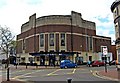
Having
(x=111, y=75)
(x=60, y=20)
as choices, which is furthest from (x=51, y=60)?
(x=111, y=75)

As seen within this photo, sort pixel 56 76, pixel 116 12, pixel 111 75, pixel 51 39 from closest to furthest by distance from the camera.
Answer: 1. pixel 111 75
2. pixel 56 76
3. pixel 116 12
4. pixel 51 39

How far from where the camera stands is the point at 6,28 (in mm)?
23953

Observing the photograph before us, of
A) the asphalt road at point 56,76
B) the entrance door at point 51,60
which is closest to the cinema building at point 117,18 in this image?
the asphalt road at point 56,76

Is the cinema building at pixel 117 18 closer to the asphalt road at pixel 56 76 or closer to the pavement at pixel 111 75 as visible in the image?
the asphalt road at pixel 56 76

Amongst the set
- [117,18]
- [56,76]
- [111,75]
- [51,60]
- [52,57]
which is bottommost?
[56,76]

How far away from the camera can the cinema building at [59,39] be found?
2884 inches

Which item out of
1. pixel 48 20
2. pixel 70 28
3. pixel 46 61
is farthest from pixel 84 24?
pixel 46 61

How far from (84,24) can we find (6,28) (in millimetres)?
58967

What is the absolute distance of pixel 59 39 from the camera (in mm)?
74188

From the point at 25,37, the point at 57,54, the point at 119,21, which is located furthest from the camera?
the point at 25,37

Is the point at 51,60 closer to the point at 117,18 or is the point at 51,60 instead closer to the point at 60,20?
the point at 60,20

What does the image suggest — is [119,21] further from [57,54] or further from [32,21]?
[32,21]

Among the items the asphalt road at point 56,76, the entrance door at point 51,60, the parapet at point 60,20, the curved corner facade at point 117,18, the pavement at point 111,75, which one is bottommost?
the asphalt road at point 56,76

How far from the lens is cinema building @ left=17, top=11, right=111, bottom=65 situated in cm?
7325
